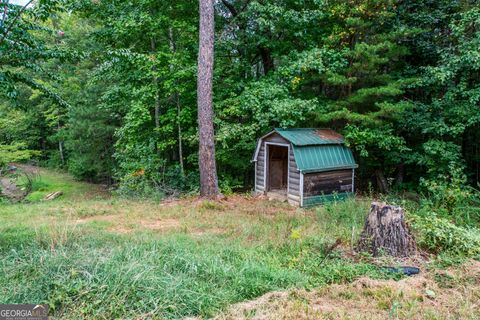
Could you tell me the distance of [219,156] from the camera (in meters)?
10.2

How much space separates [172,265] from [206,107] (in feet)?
17.5

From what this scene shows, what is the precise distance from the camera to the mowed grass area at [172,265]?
9.07 feet

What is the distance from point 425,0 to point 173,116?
8189 millimetres

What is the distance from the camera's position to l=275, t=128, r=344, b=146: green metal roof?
7795mm

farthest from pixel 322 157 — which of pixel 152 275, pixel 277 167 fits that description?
pixel 152 275

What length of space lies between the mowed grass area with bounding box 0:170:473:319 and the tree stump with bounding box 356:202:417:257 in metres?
0.27

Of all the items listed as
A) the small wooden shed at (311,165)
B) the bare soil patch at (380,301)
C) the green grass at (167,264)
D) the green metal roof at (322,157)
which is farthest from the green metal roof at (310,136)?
the bare soil patch at (380,301)

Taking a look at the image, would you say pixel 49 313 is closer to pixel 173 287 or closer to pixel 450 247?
pixel 173 287

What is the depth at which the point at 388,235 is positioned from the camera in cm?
392

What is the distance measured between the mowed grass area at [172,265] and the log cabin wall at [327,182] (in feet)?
5.80

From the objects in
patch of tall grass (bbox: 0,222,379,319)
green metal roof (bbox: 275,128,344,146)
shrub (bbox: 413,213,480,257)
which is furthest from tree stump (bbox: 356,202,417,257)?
green metal roof (bbox: 275,128,344,146)

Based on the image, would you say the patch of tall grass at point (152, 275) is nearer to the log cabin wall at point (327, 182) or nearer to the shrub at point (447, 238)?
the shrub at point (447, 238)

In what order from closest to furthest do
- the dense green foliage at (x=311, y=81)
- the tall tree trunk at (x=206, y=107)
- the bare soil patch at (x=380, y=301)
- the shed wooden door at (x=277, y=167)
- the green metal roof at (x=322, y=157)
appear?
1. the bare soil patch at (x=380, y=301)
2. the green metal roof at (x=322, y=157)
3. the tall tree trunk at (x=206, y=107)
4. the dense green foliage at (x=311, y=81)
5. the shed wooden door at (x=277, y=167)

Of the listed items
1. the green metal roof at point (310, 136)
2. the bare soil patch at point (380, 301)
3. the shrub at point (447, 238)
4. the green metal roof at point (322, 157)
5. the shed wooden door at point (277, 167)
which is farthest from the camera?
the shed wooden door at point (277, 167)
